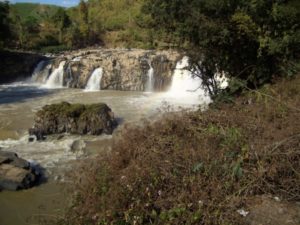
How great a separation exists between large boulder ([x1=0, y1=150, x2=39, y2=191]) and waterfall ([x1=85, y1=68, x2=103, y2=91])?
1218 cm

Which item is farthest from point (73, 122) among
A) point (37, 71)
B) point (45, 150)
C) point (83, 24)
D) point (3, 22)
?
point (83, 24)

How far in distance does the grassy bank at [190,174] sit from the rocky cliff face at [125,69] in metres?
14.8

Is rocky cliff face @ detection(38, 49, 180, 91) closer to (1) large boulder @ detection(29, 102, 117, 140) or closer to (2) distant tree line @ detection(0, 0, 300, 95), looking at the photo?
(1) large boulder @ detection(29, 102, 117, 140)

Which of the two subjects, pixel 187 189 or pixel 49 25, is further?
pixel 49 25

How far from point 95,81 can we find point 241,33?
13075 millimetres

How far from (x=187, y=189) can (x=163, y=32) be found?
283 inches

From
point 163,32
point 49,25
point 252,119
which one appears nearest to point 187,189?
point 252,119

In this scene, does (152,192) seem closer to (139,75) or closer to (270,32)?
(270,32)

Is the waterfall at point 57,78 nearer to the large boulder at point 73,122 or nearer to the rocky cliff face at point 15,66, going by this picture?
the rocky cliff face at point 15,66

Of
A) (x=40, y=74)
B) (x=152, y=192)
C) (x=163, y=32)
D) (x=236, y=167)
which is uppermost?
(x=163, y=32)

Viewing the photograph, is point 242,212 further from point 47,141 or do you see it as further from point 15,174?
point 47,141

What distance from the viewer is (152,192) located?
476cm

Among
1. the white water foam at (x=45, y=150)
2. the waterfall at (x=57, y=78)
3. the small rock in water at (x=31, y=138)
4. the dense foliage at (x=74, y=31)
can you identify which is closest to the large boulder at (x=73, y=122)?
the small rock in water at (x=31, y=138)

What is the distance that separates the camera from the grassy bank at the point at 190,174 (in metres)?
4.54
